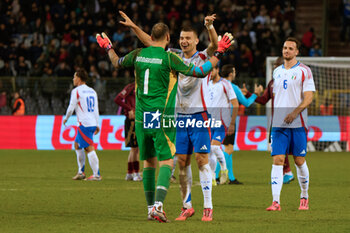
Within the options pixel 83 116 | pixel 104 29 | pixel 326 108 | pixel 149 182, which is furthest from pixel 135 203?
pixel 104 29

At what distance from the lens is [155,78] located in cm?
810

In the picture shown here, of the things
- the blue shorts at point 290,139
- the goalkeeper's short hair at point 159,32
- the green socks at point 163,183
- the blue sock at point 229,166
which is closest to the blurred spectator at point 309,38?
the blue sock at point 229,166

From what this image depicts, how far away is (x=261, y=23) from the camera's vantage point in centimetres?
2698

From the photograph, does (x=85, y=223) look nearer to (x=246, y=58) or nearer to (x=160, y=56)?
(x=160, y=56)

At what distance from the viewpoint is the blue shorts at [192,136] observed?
8555mm

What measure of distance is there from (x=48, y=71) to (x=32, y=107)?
11.2 feet

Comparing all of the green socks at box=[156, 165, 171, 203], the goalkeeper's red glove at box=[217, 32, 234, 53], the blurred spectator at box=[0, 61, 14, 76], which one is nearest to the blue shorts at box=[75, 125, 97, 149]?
the green socks at box=[156, 165, 171, 203]

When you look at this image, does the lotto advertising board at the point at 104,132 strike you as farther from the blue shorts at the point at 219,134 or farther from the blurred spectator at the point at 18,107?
the blue shorts at the point at 219,134

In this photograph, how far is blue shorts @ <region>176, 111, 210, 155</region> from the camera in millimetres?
8555

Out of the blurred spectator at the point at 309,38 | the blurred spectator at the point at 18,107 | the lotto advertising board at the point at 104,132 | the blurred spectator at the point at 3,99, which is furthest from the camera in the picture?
the blurred spectator at the point at 309,38

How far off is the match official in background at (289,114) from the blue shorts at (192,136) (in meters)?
1.29

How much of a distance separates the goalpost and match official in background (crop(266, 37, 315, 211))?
38.2ft

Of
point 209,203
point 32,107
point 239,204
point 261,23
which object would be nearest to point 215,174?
point 239,204

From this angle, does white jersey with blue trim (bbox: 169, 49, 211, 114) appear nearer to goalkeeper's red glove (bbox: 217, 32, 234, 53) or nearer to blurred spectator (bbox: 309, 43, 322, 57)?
goalkeeper's red glove (bbox: 217, 32, 234, 53)
